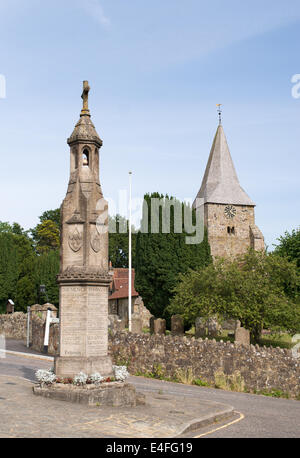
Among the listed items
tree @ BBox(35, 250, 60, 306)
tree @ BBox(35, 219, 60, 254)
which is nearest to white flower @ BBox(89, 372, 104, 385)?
tree @ BBox(35, 250, 60, 306)

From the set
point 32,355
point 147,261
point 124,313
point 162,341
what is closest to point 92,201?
point 162,341

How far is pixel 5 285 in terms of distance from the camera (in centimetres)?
4803

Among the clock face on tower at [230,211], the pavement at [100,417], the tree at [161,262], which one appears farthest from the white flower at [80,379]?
the clock face on tower at [230,211]

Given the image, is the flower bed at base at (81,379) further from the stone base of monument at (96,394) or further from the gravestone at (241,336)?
the gravestone at (241,336)

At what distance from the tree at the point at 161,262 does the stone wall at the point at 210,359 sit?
1613cm

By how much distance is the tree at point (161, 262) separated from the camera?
120 ft

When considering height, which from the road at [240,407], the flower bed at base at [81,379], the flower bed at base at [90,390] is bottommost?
the road at [240,407]

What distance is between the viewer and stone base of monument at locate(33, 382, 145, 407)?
405 inches

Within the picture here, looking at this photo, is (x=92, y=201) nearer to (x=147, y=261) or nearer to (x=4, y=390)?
(x=4, y=390)

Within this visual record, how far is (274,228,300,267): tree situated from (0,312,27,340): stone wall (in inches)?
780

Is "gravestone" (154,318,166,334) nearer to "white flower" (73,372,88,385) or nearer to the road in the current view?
the road

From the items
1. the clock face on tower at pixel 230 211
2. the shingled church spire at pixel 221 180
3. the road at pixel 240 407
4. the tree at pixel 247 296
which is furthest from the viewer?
the shingled church spire at pixel 221 180

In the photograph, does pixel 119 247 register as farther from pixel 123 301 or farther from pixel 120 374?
pixel 120 374
